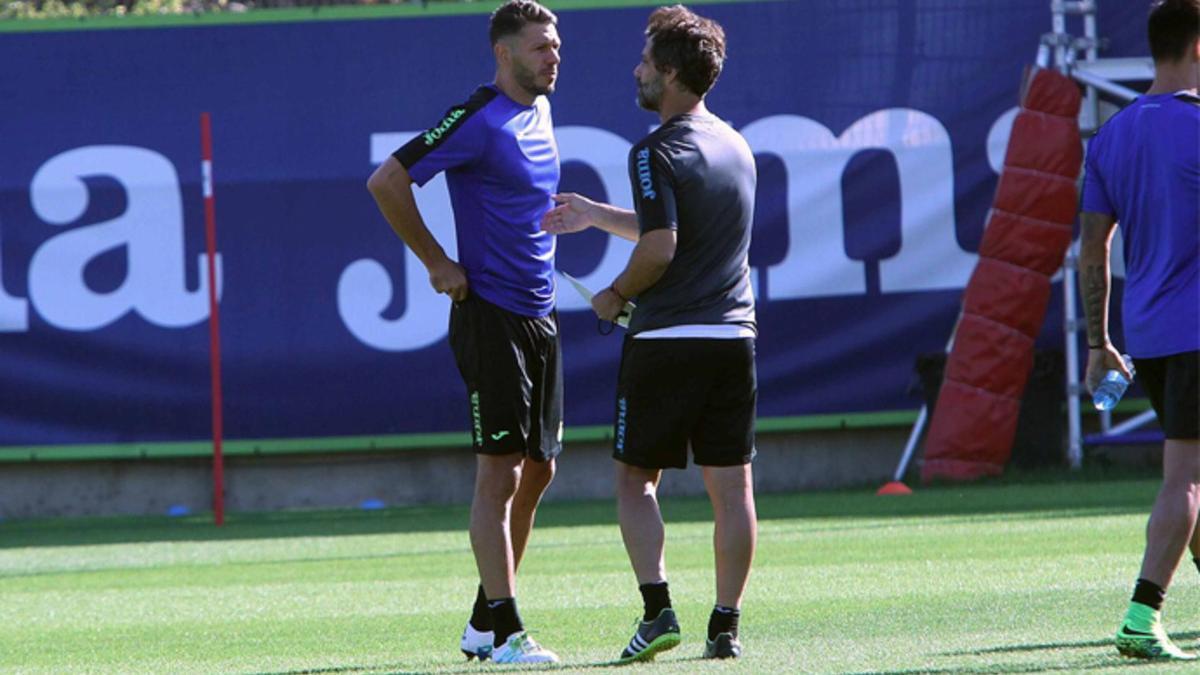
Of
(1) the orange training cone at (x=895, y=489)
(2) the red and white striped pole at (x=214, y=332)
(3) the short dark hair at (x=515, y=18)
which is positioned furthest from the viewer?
(1) the orange training cone at (x=895, y=489)

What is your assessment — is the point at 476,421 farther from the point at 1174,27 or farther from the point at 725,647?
the point at 1174,27

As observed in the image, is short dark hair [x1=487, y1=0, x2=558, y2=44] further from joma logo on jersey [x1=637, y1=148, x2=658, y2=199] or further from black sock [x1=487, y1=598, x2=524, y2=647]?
black sock [x1=487, y1=598, x2=524, y2=647]

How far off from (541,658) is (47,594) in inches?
170

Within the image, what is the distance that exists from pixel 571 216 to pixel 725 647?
1.35 m

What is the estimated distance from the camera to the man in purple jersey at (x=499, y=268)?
6062mm

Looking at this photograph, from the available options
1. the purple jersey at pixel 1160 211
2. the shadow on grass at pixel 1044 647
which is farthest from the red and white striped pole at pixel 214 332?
the purple jersey at pixel 1160 211

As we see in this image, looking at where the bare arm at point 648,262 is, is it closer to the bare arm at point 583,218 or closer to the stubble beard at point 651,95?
the bare arm at point 583,218

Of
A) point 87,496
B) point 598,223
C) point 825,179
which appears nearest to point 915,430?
point 825,179

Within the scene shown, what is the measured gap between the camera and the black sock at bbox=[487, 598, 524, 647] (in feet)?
19.8

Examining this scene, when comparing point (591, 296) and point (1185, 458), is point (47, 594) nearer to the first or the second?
point (591, 296)

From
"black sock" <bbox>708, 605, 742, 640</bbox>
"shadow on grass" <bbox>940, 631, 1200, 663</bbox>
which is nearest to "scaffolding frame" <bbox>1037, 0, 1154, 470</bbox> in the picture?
"shadow on grass" <bbox>940, 631, 1200, 663</bbox>

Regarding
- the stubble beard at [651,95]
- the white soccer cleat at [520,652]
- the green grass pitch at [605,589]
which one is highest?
the stubble beard at [651,95]

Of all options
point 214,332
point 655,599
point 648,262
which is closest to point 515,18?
point 648,262

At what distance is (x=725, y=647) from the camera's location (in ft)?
19.2
